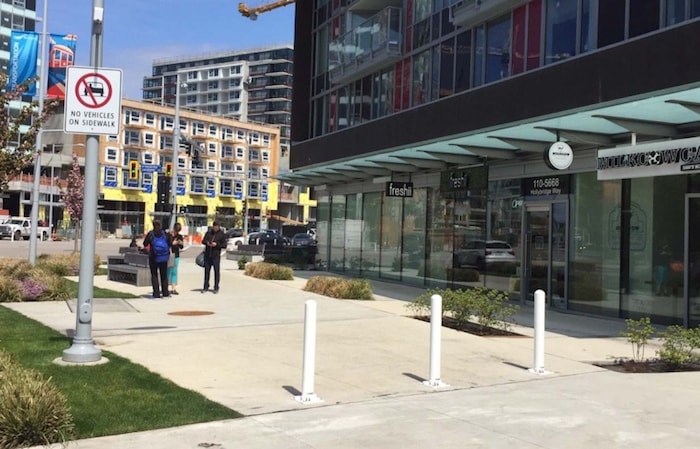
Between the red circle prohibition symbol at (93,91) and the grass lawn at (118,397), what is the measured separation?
3.06 m

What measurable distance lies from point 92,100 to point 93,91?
11 centimetres

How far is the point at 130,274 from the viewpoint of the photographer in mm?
19359

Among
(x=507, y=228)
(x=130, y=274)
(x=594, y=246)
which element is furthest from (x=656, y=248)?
(x=130, y=274)

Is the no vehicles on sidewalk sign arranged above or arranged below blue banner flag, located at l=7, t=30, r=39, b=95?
below

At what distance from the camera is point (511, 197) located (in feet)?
55.8

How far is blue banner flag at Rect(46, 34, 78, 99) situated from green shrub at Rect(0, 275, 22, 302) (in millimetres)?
8135

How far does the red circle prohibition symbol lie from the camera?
26.9 feet

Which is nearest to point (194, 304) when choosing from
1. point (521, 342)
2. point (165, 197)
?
point (521, 342)

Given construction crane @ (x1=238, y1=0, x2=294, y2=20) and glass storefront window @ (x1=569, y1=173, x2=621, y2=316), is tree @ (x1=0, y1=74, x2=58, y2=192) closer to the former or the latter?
glass storefront window @ (x1=569, y1=173, x2=621, y2=316)

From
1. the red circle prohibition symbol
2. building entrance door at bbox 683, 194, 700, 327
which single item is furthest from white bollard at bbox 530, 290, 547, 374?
the red circle prohibition symbol

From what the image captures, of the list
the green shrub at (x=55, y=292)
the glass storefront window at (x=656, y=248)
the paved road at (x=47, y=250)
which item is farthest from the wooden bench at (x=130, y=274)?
the paved road at (x=47, y=250)

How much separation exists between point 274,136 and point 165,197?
9567cm

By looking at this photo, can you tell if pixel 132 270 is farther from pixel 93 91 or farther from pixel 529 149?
pixel 93 91

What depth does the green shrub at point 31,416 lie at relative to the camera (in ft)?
17.0
